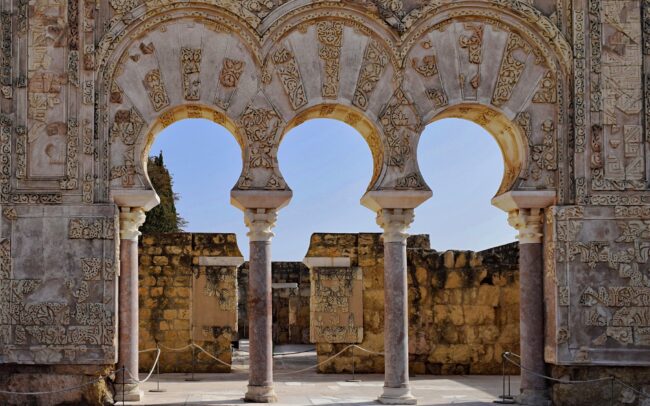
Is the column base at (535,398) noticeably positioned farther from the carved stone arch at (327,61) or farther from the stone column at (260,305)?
the carved stone arch at (327,61)

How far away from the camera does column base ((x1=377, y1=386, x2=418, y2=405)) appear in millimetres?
11953

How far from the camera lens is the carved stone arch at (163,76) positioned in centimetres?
→ 1212

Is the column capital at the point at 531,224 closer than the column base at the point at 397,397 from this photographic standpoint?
No

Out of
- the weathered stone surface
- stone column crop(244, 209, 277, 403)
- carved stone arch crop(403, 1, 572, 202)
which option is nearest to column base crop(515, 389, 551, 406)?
carved stone arch crop(403, 1, 572, 202)

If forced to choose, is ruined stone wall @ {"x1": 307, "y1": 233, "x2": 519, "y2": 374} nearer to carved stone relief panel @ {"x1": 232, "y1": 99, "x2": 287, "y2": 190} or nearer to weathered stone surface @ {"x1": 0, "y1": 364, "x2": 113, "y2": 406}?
carved stone relief panel @ {"x1": 232, "y1": 99, "x2": 287, "y2": 190}

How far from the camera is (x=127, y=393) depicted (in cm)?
1200

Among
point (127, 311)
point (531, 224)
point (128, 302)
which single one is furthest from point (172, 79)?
point (531, 224)

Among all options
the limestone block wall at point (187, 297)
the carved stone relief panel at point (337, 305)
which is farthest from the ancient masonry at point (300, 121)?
the limestone block wall at point (187, 297)

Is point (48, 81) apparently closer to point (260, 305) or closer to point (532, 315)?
point (260, 305)

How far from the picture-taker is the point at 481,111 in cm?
1277

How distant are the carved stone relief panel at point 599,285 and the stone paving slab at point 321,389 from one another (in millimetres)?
1464

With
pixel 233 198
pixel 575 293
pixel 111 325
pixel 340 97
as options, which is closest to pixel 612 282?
pixel 575 293

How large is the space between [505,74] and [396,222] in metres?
2.49

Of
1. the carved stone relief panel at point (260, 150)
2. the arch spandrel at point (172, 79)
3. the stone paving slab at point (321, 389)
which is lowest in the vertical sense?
the stone paving slab at point (321, 389)
